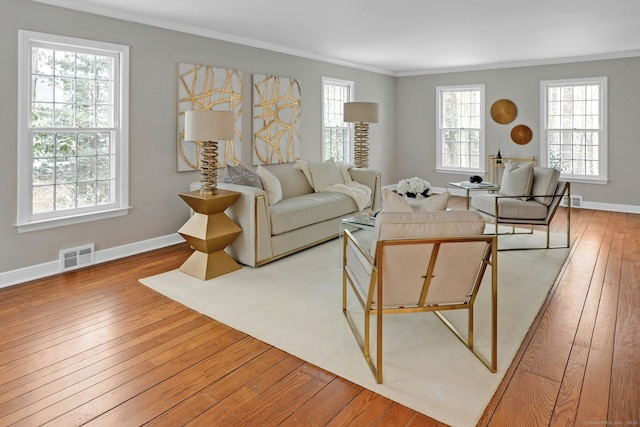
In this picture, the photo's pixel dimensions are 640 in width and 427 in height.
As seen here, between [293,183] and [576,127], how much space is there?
16.9ft

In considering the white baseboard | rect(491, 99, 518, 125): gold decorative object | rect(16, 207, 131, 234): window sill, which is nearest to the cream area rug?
the white baseboard

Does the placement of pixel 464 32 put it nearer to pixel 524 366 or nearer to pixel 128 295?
pixel 524 366

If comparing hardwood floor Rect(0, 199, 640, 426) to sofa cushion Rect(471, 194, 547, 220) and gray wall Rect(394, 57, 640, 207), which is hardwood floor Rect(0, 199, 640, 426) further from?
gray wall Rect(394, 57, 640, 207)

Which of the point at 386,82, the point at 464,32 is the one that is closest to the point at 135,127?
the point at 464,32

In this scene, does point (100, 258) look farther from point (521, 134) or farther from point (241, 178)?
point (521, 134)

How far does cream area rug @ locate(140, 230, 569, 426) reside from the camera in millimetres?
2256

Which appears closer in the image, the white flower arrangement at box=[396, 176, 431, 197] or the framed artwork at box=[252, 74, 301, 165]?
the white flower arrangement at box=[396, 176, 431, 197]

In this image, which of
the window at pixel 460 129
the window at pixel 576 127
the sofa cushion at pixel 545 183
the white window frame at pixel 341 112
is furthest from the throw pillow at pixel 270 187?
the window at pixel 576 127

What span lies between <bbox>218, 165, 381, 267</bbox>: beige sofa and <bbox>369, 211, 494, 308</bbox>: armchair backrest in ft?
6.58

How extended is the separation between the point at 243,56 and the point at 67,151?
2539 mm

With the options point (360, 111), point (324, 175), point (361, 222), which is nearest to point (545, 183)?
point (361, 222)

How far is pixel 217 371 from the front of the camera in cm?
244

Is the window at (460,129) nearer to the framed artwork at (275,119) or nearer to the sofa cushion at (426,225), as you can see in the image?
the framed artwork at (275,119)

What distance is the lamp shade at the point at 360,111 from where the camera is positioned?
6.75 m
